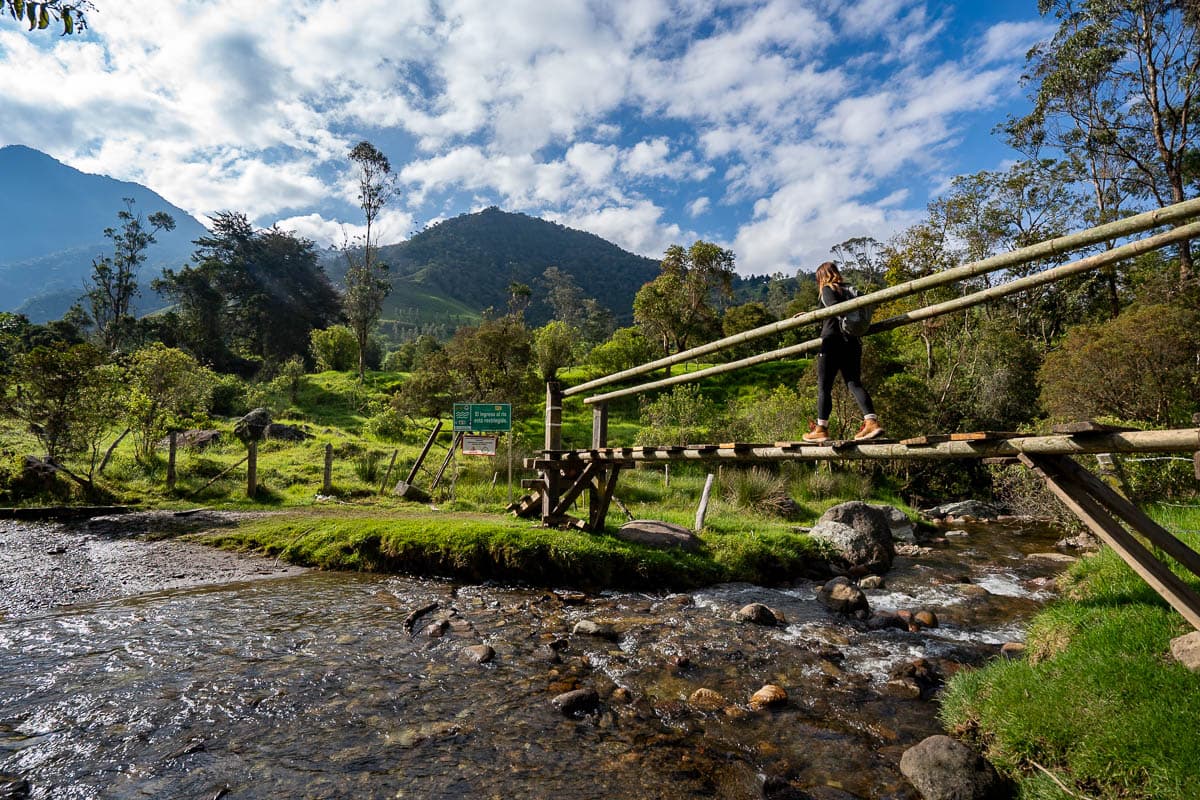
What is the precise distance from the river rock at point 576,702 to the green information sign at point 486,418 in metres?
9.95

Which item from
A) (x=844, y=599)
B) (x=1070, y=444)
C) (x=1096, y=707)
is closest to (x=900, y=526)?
(x=844, y=599)

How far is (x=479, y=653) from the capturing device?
252 inches

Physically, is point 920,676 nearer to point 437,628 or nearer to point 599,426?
point 437,628

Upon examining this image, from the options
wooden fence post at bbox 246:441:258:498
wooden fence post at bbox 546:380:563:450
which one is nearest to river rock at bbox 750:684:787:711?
wooden fence post at bbox 546:380:563:450

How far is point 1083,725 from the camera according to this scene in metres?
3.74

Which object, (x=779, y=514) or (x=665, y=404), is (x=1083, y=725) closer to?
(x=779, y=514)

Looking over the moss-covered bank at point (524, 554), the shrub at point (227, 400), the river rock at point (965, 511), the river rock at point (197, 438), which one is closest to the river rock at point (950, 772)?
the moss-covered bank at point (524, 554)

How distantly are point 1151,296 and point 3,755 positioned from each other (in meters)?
29.6

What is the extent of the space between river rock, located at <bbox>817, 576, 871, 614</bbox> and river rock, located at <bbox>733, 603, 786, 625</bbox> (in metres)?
1.22

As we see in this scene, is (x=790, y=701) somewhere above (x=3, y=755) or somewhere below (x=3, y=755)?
below

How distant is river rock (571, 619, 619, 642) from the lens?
724 cm

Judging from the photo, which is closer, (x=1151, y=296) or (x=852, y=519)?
(x=852, y=519)

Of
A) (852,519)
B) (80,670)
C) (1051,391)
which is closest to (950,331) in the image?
(1051,391)

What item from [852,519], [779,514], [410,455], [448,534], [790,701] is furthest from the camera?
[410,455]
